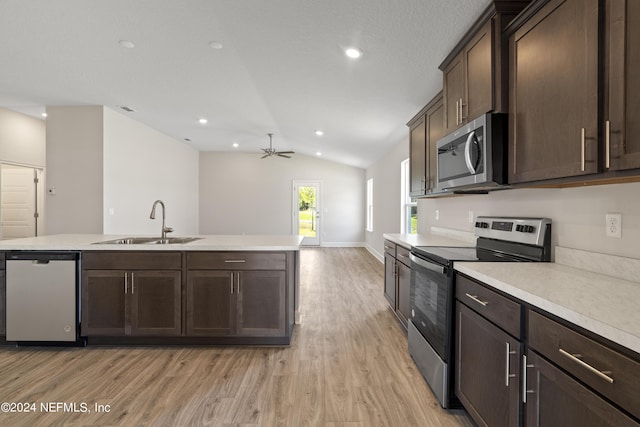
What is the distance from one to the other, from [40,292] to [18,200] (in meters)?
5.28

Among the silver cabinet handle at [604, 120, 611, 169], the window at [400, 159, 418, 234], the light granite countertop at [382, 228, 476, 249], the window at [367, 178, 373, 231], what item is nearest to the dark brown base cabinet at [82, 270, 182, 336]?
the light granite countertop at [382, 228, 476, 249]

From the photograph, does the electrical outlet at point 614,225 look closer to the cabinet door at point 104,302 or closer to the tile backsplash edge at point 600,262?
the tile backsplash edge at point 600,262

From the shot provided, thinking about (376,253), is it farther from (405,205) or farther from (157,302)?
(157,302)

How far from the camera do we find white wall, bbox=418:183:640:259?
1.43 meters

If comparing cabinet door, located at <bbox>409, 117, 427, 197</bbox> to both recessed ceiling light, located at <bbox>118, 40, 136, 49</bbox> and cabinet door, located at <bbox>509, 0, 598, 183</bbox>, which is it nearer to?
cabinet door, located at <bbox>509, 0, 598, 183</bbox>

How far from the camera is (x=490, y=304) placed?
1.48 metres

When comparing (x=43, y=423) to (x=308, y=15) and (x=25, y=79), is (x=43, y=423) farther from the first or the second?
(x=25, y=79)

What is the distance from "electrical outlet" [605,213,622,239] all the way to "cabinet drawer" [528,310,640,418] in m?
0.69

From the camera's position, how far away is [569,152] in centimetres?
138

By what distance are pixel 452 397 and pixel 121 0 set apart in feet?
11.8

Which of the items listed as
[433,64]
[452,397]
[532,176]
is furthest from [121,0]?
[452,397]

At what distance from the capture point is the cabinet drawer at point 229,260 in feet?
9.00

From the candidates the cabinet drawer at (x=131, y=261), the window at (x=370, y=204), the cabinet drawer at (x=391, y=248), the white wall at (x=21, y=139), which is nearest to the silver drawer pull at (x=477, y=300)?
the cabinet drawer at (x=391, y=248)

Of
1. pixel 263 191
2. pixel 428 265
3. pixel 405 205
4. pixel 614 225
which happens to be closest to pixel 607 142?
pixel 614 225
